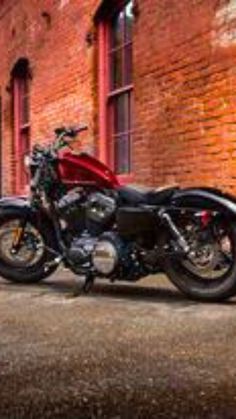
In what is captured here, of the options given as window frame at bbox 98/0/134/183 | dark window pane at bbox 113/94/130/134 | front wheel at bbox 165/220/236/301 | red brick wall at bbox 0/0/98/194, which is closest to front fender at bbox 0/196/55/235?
front wheel at bbox 165/220/236/301

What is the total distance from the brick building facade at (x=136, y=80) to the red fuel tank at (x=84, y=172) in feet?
5.85

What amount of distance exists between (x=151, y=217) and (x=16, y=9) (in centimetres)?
988

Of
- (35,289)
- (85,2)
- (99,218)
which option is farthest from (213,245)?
(85,2)

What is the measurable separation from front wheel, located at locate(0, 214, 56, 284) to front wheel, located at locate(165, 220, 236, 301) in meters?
1.29

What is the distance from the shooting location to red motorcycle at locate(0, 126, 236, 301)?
683 cm

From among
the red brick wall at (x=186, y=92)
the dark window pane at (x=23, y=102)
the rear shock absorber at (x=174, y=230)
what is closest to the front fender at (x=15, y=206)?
the rear shock absorber at (x=174, y=230)

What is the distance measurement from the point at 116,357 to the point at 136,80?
636cm

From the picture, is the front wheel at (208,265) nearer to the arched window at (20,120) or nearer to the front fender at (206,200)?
the front fender at (206,200)

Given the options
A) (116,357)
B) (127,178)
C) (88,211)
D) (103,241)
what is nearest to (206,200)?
(103,241)

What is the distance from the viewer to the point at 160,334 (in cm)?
563

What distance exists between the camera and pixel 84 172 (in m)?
7.58

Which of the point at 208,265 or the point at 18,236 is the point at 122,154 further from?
the point at 208,265

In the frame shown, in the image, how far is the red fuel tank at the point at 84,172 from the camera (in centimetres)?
752

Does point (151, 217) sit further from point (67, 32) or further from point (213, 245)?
point (67, 32)
